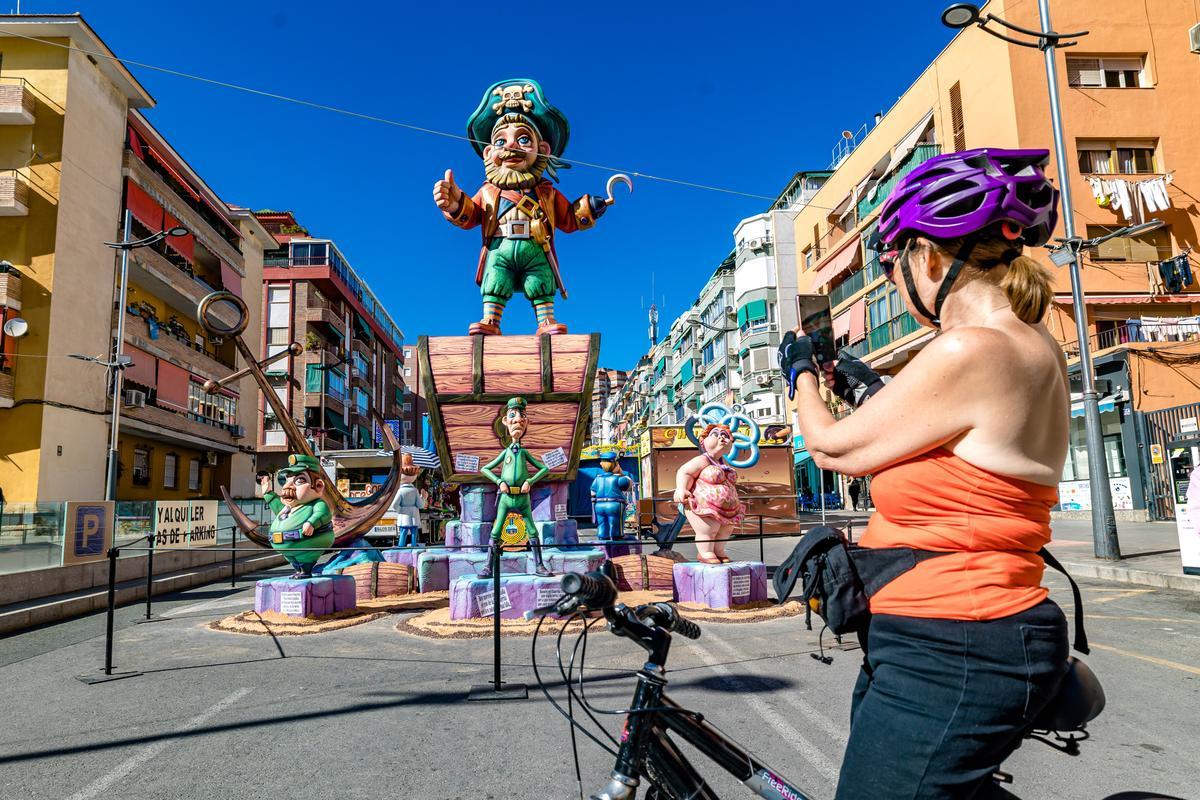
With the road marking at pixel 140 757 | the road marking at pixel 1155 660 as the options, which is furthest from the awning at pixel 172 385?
the road marking at pixel 1155 660

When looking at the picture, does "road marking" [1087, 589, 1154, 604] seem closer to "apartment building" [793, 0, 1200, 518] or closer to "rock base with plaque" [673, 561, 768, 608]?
"rock base with plaque" [673, 561, 768, 608]

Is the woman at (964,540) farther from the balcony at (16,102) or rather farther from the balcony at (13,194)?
the balcony at (16,102)

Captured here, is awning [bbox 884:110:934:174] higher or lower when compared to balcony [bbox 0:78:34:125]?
higher

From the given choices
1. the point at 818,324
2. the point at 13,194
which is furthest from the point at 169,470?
Answer: the point at 818,324

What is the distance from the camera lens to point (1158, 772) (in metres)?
3.42

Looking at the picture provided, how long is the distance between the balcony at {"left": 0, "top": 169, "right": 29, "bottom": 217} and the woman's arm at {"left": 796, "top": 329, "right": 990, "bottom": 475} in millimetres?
26566

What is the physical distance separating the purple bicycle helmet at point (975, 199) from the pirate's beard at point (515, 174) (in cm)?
915

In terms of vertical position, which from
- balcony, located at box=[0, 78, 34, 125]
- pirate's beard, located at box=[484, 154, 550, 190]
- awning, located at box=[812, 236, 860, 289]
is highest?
balcony, located at box=[0, 78, 34, 125]

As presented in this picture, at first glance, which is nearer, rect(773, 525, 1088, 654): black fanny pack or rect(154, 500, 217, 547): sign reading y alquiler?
rect(773, 525, 1088, 654): black fanny pack

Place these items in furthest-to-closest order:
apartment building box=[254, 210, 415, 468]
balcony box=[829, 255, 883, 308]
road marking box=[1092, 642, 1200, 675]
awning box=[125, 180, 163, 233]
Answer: apartment building box=[254, 210, 415, 468] < balcony box=[829, 255, 883, 308] < awning box=[125, 180, 163, 233] < road marking box=[1092, 642, 1200, 675]

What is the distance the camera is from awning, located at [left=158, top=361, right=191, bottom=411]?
88.0ft

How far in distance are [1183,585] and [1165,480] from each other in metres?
12.7

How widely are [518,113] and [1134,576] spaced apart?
10.7 m

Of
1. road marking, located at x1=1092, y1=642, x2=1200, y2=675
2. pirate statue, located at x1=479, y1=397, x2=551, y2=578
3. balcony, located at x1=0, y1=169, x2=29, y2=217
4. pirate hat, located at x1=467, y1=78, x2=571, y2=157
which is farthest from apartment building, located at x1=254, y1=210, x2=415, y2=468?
road marking, located at x1=1092, y1=642, x2=1200, y2=675
